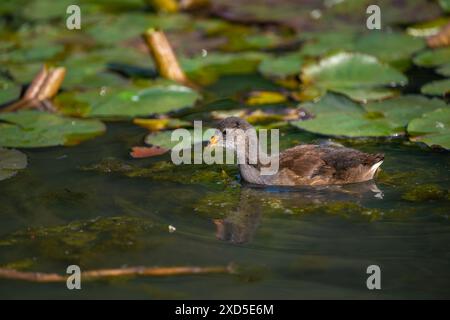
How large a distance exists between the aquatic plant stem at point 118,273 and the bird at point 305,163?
192 centimetres

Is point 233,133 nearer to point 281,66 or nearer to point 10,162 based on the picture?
point 10,162

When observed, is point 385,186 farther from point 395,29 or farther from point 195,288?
point 395,29

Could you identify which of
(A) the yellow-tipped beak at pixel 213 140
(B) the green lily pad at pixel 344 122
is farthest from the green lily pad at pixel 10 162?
(B) the green lily pad at pixel 344 122

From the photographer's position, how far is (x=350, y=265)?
5.38 meters

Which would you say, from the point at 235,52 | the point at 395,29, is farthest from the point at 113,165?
the point at 395,29

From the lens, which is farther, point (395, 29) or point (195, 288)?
point (395, 29)

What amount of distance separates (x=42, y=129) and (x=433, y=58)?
201 inches

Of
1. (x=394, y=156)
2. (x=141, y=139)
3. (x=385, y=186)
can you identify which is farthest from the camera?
(x=141, y=139)

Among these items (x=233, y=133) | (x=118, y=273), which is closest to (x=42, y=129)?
(x=233, y=133)

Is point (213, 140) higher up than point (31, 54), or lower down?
lower down

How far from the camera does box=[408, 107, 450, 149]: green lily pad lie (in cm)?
726

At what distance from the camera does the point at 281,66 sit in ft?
33.2

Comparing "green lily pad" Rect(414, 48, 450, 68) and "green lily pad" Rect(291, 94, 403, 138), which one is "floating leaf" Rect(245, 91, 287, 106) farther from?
"green lily pad" Rect(414, 48, 450, 68)
